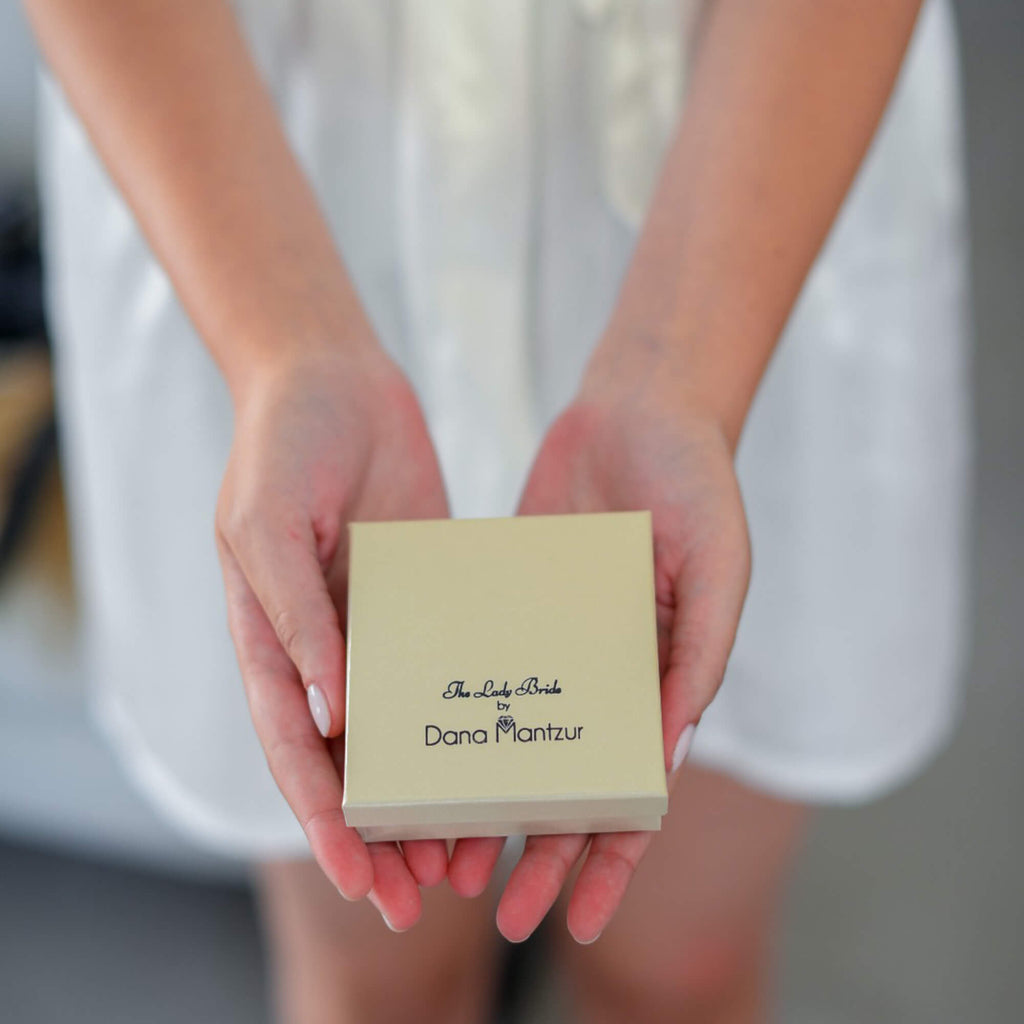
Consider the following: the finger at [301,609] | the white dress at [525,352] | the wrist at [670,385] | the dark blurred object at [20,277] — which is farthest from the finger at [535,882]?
the dark blurred object at [20,277]

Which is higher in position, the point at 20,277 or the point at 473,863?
the point at 473,863

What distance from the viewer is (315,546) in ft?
1.83

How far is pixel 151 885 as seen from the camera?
151cm

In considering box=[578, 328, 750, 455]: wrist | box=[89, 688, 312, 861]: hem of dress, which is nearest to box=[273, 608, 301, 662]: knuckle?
box=[578, 328, 750, 455]: wrist

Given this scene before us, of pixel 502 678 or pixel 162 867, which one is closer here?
pixel 502 678

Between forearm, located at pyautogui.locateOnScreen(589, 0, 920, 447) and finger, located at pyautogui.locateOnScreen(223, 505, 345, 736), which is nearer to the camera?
finger, located at pyautogui.locateOnScreen(223, 505, 345, 736)

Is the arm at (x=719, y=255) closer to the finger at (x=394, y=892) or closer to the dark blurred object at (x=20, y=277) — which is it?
the finger at (x=394, y=892)

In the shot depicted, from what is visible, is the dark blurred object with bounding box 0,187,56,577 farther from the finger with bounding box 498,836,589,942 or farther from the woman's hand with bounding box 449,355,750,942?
the finger with bounding box 498,836,589,942

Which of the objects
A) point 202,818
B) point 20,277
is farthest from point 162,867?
point 20,277

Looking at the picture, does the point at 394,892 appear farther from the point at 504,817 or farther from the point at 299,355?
the point at 299,355

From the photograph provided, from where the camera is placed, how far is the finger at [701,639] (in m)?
Result: 0.53

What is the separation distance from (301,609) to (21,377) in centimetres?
91

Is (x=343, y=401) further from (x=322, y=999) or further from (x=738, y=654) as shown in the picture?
(x=322, y=999)

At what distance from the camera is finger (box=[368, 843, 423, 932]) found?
1.65 ft
